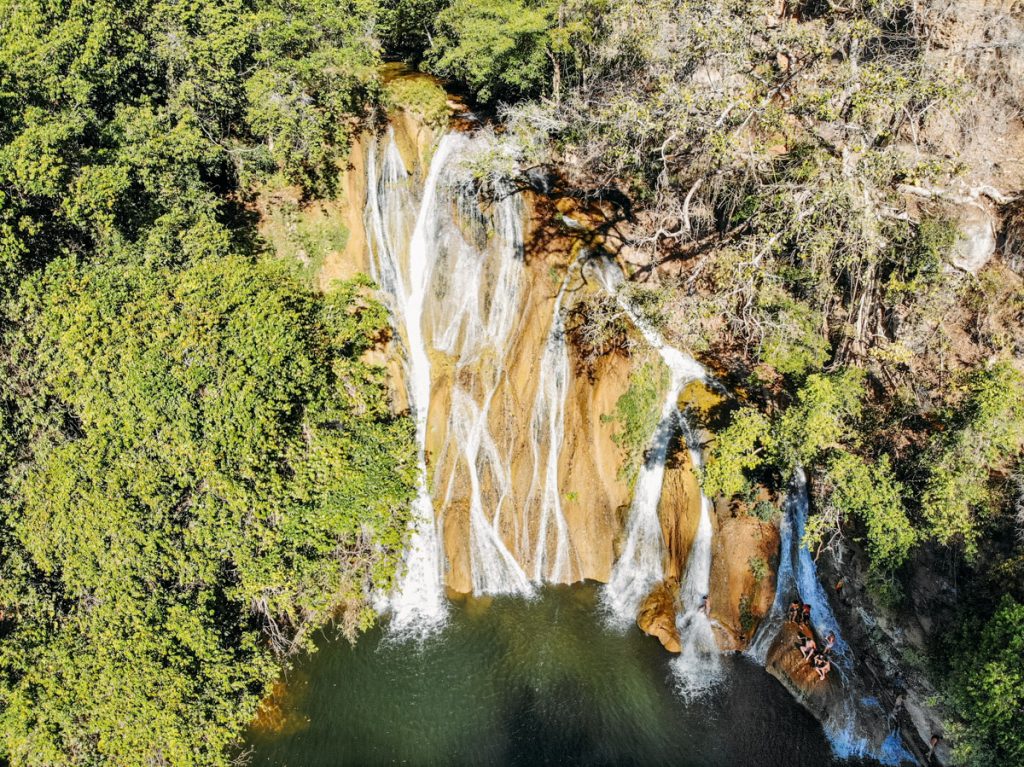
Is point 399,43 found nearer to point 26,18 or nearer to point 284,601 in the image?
point 26,18

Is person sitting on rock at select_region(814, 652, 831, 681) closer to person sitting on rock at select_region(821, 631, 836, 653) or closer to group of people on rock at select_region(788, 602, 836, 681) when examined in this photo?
group of people on rock at select_region(788, 602, 836, 681)

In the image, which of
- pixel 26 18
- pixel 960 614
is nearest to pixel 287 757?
pixel 960 614

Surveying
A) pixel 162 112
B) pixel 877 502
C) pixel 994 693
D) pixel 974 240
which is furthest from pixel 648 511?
pixel 162 112

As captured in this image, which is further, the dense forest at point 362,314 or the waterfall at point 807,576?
the waterfall at point 807,576

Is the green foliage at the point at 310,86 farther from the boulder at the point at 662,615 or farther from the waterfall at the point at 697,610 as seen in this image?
the boulder at the point at 662,615

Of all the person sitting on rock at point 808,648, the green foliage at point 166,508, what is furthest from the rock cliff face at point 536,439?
the green foliage at point 166,508

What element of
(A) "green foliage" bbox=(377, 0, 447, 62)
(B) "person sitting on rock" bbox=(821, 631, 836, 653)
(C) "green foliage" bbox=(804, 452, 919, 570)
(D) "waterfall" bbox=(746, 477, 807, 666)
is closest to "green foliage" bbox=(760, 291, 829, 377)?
(D) "waterfall" bbox=(746, 477, 807, 666)

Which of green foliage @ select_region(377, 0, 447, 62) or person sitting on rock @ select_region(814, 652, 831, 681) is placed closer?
person sitting on rock @ select_region(814, 652, 831, 681)

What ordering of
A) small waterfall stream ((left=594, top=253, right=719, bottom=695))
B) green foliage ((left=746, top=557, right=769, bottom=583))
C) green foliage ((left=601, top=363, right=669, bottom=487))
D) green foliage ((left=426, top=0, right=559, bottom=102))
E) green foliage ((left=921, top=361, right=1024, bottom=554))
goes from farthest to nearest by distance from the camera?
green foliage ((left=426, top=0, right=559, bottom=102)), green foliage ((left=601, top=363, right=669, bottom=487)), small waterfall stream ((left=594, top=253, right=719, bottom=695)), green foliage ((left=746, top=557, right=769, bottom=583)), green foliage ((left=921, top=361, right=1024, bottom=554))
